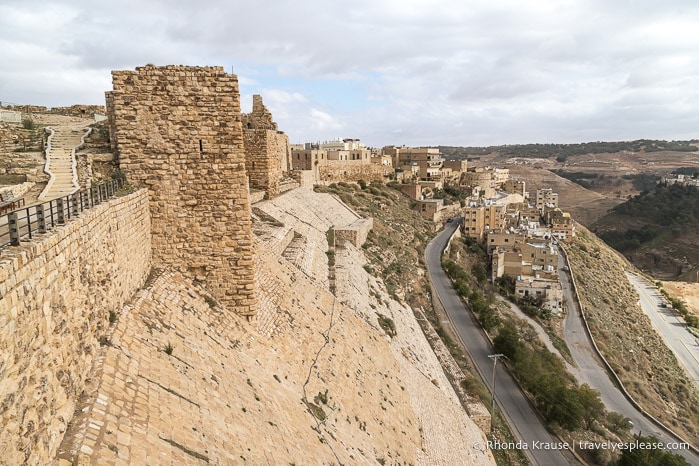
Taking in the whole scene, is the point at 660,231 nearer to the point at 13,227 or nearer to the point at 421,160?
the point at 421,160

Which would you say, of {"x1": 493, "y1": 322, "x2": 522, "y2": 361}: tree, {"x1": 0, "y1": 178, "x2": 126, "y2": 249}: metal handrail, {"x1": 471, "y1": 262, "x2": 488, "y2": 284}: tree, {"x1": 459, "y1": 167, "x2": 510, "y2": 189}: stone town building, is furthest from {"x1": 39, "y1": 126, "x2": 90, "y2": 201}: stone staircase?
{"x1": 459, "y1": 167, "x2": 510, "y2": 189}: stone town building

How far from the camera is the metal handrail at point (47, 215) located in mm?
3394

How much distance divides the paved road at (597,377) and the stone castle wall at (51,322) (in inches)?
1033

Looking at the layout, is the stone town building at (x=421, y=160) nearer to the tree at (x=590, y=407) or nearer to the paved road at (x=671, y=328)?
the paved road at (x=671, y=328)

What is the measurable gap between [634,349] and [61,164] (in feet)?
130

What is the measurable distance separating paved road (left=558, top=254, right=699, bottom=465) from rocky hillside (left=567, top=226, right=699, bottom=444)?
1040mm

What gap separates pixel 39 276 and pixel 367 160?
169ft

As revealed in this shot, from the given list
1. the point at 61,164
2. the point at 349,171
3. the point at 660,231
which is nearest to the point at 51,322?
the point at 61,164

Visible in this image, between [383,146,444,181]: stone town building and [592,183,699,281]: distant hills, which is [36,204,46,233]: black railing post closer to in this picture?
[383,146,444,181]: stone town building

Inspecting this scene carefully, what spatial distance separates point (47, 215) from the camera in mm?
4164

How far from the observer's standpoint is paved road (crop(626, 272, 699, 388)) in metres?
37.9

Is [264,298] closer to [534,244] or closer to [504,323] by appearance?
[504,323]

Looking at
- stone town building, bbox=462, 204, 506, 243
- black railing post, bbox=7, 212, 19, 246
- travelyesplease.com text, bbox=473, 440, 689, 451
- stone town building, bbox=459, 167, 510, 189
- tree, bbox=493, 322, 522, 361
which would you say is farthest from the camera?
stone town building, bbox=459, 167, 510, 189

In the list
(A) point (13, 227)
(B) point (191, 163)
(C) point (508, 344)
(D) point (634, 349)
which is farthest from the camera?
(D) point (634, 349)
